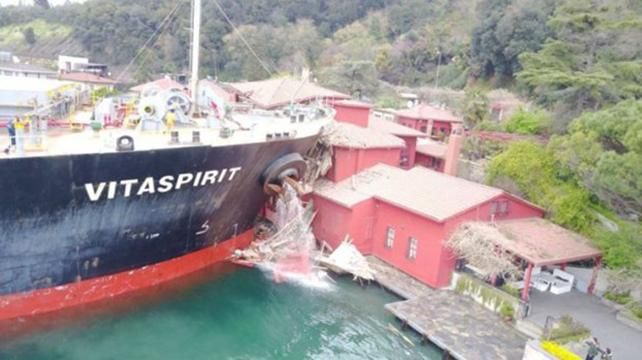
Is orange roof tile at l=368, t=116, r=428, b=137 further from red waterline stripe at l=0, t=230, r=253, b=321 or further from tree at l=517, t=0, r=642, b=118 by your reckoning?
red waterline stripe at l=0, t=230, r=253, b=321

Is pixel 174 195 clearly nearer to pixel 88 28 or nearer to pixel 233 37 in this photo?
pixel 233 37

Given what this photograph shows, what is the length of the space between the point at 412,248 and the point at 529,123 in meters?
9.94

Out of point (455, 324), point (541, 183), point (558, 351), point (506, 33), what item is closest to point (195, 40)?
point (455, 324)

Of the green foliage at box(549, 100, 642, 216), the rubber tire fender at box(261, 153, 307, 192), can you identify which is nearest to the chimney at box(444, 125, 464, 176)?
the green foliage at box(549, 100, 642, 216)

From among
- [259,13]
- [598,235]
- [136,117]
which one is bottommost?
[598,235]

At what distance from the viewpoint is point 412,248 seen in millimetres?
15469

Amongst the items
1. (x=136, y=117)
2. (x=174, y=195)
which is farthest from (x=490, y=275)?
(x=136, y=117)

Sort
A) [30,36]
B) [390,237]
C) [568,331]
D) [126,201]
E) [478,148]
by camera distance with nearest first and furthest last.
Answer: [568,331], [126,201], [390,237], [478,148], [30,36]

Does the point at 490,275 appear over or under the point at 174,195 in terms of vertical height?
under

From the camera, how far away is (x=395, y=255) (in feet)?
52.7

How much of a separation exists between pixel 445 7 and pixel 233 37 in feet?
77.8

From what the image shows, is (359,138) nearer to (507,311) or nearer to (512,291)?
(512,291)

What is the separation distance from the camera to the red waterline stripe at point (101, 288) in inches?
455

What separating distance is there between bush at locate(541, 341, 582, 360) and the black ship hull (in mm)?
8853
